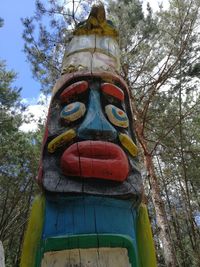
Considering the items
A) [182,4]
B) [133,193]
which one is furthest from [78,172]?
[182,4]

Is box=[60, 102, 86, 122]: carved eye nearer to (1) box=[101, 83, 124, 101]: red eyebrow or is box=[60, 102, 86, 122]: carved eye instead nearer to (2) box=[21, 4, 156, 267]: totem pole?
(2) box=[21, 4, 156, 267]: totem pole

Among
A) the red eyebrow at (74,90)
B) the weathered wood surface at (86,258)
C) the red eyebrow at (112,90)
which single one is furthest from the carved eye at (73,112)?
the weathered wood surface at (86,258)

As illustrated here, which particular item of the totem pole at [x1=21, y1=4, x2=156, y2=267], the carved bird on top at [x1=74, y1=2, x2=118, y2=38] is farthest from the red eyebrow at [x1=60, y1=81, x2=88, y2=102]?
the carved bird on top at [x1=74, y1=2, x2=118, y2=38]

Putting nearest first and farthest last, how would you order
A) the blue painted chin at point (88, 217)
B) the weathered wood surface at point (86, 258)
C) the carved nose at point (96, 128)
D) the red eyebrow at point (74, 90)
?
the weathered wood surface at point (86, 258) → the blue painted chin at point (88, 217) → the carved nose at point (96, 128) → the red eyebrow at point (74, 90)

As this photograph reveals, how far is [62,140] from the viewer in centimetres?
263

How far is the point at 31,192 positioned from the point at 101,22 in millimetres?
6818

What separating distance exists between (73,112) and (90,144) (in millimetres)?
498

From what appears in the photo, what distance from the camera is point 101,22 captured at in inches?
158

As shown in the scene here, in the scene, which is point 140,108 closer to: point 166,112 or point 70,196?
point 166,112

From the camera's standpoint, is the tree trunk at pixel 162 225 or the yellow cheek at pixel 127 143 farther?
the tree trunk at pixel 162 225

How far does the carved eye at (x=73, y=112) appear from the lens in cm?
282

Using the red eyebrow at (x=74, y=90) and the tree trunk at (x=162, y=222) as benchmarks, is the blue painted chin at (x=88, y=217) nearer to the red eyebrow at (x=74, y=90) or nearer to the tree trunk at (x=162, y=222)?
the red eyebrow at (x=74, y=90)

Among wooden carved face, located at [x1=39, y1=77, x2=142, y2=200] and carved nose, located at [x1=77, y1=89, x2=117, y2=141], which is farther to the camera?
carved nose, located at [x1=77, y1=89, x2=117, y2=141]

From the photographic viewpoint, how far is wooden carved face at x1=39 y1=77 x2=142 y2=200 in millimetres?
2312
